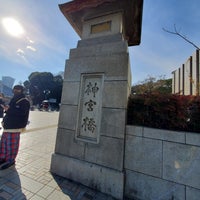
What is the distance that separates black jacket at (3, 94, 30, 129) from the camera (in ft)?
9.96

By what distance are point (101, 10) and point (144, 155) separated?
3.49 metres

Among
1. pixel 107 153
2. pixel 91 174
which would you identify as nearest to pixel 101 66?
pixel 107 153

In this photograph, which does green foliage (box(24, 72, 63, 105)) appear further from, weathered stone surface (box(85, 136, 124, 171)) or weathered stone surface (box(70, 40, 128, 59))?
weathered stone surface (box(85, 136, 124, 171))

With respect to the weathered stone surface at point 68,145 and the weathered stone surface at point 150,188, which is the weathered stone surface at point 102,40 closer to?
the weathered stone surface at point 68,145

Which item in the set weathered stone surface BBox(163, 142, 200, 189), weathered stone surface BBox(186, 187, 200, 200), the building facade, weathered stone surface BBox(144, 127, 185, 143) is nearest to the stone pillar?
weathered stone surface BBox(144, 127, 185, 143)

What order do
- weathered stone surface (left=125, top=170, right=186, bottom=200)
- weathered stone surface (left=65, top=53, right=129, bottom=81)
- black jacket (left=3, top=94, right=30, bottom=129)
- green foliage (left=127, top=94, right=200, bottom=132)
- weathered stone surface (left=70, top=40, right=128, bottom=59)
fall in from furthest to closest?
1. black jacket (left=3, top=94, right=30, bottom=129)
2. weathered stone surface (left=70, top=40, right=128, bottom=59)
3. weathered stone surface (left=65, top=53, right=129, bottom=81)
4. green foliage (left=127, top=94, right=200, bottom=132)
5. weathered stone surface (left=125, top=170, right=186, bottom=200)

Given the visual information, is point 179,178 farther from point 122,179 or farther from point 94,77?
point 94,77

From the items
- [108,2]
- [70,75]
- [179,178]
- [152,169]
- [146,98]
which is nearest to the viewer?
[179,178]

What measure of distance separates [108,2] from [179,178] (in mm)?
3832

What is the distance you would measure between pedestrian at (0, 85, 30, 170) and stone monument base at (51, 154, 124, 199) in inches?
40.5

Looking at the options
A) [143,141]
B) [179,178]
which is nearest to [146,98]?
[143,141]

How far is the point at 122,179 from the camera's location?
8.02ft

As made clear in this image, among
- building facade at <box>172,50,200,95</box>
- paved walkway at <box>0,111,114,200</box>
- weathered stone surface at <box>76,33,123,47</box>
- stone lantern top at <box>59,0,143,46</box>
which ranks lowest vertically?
paved walkway at <box>0,111,114,200</box>

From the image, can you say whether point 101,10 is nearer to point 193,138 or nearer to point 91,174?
point 193,138
